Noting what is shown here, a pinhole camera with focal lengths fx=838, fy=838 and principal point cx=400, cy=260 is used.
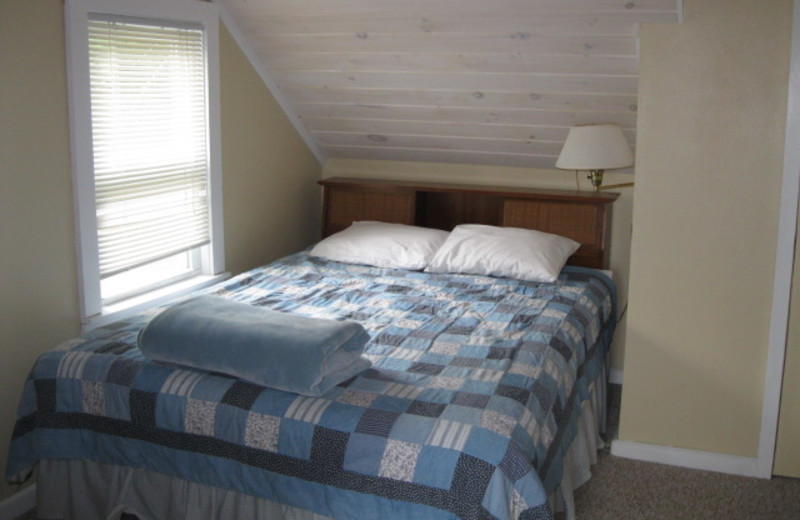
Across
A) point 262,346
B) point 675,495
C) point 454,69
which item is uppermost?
point 454,69

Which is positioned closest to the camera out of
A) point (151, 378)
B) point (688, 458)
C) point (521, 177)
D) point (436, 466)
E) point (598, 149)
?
point (436, 466)

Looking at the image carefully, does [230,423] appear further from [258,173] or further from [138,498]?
[258,173]

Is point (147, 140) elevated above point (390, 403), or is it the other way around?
point (147, 140)

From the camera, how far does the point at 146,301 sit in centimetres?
334

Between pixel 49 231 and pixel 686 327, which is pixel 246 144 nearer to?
pixel 49 231

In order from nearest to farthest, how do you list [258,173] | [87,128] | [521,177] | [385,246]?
[87,128], [385,246], [258,173], [521,177]

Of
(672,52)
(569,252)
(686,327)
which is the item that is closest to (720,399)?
(686,327)

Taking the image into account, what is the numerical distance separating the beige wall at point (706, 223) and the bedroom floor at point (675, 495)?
13cm

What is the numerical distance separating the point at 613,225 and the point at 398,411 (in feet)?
7.09

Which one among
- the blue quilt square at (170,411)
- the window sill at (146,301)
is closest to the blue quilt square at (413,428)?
the blue quilt square at (170,411)

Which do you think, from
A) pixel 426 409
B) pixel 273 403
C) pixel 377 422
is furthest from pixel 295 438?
pixel 426 409

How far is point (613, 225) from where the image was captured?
13.3 feet

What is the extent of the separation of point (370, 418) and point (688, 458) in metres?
1.61

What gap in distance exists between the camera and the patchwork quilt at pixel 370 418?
6.94 feet
